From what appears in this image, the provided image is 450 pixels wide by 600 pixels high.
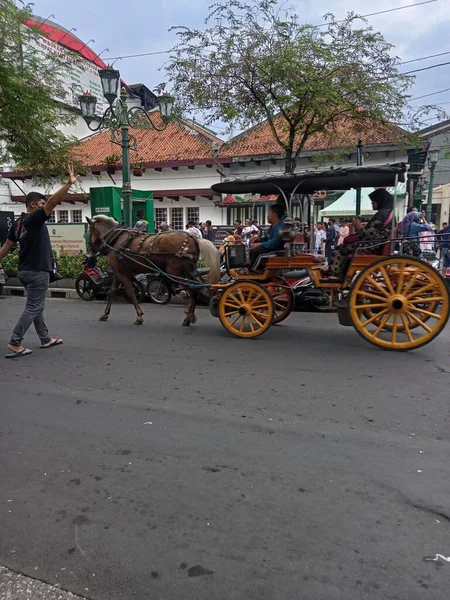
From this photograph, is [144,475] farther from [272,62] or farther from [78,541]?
[272,62]

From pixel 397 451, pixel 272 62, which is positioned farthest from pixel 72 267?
pixel 397 451

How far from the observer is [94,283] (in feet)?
35.9

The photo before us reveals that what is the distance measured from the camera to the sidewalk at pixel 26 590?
2.13m

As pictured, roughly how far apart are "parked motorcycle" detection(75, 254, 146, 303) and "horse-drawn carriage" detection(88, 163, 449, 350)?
7.05ft

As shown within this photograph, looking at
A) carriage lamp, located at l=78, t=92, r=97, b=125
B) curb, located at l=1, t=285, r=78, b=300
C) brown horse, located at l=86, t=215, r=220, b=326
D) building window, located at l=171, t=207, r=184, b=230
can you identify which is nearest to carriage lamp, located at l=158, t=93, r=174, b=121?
carriage lamp, located at l=78, t=92, r=97, b=125

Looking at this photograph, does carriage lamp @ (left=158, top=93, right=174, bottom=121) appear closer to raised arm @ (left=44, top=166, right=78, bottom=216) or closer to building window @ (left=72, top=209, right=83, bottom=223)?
raised arm @ (left=44, top=166, right=78, bottom=216)

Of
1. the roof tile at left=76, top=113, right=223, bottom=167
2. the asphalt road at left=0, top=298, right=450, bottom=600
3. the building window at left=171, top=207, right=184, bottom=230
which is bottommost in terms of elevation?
the asphalt road at left=0, top=298, right=450, bottom=600

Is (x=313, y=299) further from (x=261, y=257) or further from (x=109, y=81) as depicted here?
(x=109, y=81)

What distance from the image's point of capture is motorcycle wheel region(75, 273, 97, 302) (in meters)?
11.0

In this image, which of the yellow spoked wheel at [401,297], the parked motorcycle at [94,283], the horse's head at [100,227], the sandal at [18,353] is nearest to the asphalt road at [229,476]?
the sandal at [18,353]

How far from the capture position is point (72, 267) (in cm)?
1249

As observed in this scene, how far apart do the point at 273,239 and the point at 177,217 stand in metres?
20.0

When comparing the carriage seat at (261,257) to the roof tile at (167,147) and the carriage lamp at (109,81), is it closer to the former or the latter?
the carriage lamp at (109,81)

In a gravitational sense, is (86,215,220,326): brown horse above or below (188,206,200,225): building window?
below
